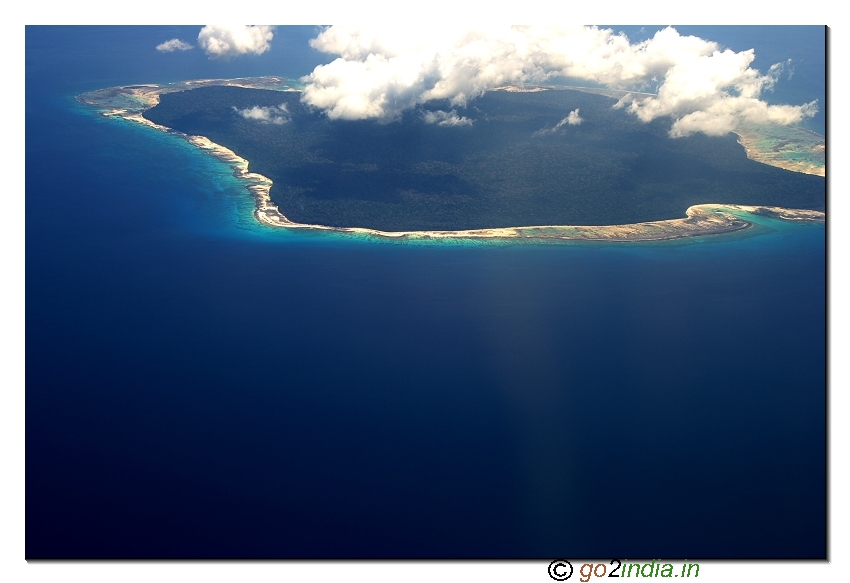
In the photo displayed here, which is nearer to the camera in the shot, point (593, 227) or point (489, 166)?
point (593, 227)

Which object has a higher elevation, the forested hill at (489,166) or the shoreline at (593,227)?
the forested hill at (489,166)

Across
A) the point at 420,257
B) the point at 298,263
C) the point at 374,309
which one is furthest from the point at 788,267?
the point at 298,263

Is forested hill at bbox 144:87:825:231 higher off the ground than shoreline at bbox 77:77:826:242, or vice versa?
forested hill at bbox 144:87:825:231

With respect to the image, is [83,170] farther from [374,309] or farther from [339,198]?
[374,309]

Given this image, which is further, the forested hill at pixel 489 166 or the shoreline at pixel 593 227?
the forested hill at pixel 489 166

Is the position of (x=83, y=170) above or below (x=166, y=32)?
below

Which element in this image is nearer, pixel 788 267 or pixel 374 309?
pixel 374 309

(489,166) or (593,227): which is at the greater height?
(489,166)

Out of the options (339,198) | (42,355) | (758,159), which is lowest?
(42,355)

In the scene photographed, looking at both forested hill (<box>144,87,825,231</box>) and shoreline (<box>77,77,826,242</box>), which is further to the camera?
forested hill (<box>144,87,825,231</box>)

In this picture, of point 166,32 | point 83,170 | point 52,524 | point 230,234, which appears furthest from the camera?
point 166,32

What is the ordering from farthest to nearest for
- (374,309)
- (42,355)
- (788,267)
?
(788,267) < (374,309) < (42,355)
